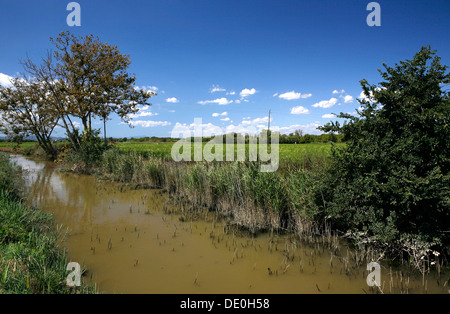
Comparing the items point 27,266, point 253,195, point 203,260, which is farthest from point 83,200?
point 253,195

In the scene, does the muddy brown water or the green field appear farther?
the green field

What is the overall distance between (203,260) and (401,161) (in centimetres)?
458

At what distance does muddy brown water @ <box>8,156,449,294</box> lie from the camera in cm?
421

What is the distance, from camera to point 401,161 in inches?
185

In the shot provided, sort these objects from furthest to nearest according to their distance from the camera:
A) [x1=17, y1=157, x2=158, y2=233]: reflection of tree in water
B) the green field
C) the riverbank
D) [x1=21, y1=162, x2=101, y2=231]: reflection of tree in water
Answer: the green field < [x1=21, y1=162, x2=101, y2=231]: reflection of tree in water < [x1=17, y1=157, x2=158, y2=233]: reflection of tree in water < the riverbank

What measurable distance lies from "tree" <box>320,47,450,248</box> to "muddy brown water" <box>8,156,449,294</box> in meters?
0.92

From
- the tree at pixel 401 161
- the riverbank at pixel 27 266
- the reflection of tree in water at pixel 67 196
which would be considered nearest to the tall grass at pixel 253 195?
the tree at pixel 401 161

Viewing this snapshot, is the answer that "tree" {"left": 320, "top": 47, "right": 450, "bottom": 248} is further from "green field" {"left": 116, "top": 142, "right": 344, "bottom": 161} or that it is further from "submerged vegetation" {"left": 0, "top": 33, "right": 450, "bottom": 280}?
"green field" {"left": 116, "top": 142, "right": 344, "bottom": 161}

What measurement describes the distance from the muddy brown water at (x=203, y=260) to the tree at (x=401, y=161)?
0.92 metres

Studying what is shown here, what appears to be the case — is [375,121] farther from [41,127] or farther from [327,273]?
[41,127]
